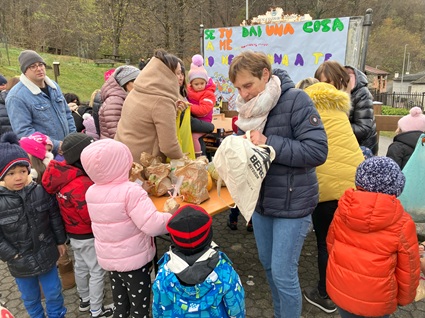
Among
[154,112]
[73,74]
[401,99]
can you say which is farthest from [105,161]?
[401,99]

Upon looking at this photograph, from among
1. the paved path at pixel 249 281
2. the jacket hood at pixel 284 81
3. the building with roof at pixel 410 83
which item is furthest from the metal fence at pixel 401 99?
the jacket hood at pixel 284 81

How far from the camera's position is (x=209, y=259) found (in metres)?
1.56

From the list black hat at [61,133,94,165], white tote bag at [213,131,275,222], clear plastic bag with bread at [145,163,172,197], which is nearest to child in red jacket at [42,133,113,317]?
black hat at [61,133,94,165]

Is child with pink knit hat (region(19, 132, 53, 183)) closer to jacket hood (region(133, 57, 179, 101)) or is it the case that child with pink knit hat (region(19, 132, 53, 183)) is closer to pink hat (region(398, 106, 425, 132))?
jacket hood (region(133, 57, 179, 101))

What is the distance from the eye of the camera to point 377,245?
62.4 inches

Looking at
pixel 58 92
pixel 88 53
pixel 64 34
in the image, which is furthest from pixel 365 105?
pixel 88 53

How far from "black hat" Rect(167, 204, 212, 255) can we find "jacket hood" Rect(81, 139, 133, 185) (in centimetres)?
57

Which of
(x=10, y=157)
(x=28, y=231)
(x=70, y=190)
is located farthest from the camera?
(x=70, y=190)

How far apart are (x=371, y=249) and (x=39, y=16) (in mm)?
28303

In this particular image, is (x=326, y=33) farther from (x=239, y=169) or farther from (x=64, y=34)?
(x=64, y=34)

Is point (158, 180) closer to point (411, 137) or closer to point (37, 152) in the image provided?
point (37, 152)

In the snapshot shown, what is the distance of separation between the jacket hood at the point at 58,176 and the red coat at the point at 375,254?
70.5 inches

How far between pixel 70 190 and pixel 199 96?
1.81 meters

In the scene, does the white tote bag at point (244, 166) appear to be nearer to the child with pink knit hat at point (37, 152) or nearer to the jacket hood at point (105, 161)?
the jacket hood at point (105, 161)
